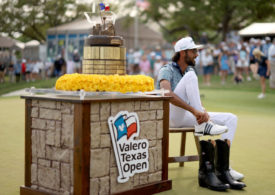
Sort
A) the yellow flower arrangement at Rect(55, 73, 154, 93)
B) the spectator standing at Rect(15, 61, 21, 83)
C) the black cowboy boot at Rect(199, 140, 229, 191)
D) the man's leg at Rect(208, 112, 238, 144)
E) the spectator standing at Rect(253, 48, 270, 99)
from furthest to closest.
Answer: the spectator standing at Rect(15, 61, 21, 83)
the spectator standing at Rect(253, 48, 270, 99)
the man's leg at Rect(208, 112, 238, 144)
the black cowboy boot at Rect(199, 140, 229, 191)
the yellow flower arrangement at Rect(55, 73, 154, 93)

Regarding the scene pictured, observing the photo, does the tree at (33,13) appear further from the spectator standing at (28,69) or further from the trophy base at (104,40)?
the trophy base at (104,40)

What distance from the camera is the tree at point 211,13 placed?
3475 centimetres

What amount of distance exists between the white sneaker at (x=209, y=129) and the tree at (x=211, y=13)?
29.7 meters

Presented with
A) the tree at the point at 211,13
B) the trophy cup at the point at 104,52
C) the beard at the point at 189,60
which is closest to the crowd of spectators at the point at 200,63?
the tree at the point at 211,13

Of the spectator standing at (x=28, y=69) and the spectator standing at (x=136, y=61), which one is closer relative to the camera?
the spectator standing at (x=136, y=61)

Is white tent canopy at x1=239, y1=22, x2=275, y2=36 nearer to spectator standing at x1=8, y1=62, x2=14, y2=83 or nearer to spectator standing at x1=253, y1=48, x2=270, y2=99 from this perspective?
spectator standing at x1=253, y1=48, x2=270, y2=99

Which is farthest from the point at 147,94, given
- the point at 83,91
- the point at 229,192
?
the point at 229,192

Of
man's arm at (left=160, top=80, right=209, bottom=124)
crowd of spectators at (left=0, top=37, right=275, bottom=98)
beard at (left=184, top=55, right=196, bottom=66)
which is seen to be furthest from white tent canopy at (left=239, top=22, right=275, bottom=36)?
man's arm at (left=160, top=80, right=209, bottom=124)

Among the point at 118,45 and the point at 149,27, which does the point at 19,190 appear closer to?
the point at 118,45

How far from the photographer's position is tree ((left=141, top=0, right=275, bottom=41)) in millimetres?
34750

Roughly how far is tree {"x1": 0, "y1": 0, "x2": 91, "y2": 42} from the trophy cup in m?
33.9

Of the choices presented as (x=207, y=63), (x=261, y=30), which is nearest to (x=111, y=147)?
(x=207, y=63)

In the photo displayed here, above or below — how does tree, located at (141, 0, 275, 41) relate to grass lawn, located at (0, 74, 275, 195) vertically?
above

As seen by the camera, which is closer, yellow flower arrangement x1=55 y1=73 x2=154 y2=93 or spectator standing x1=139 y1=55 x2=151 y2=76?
yellow flower arrangement x1=55 y1=73 x2=154 y2=93
